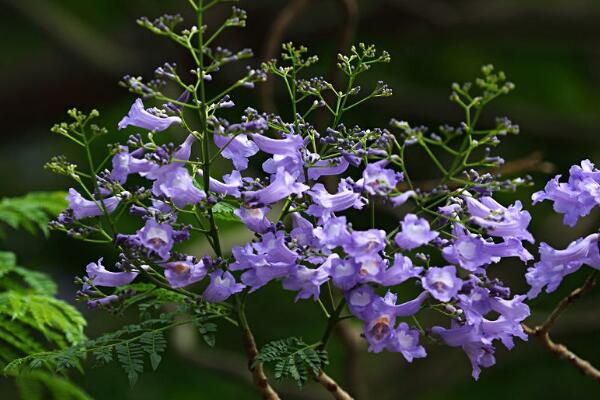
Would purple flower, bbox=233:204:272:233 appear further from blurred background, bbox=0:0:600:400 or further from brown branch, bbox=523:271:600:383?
blurred background, bbox=0:0:600:400

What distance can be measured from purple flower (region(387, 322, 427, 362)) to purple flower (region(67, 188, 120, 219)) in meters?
0.60

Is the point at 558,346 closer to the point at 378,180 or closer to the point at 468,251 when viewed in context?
the point at 468,251

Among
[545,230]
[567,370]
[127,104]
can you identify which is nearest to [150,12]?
[127,104]

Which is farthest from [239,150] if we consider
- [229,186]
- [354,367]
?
[354,367]

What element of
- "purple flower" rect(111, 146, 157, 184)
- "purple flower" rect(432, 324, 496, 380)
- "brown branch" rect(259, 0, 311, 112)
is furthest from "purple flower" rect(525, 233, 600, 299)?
"brown branch" rect(259, 0, 311, 112)

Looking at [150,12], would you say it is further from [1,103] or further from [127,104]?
[1,103]

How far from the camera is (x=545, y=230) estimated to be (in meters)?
6.52

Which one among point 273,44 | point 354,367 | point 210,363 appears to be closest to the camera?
point 273,44

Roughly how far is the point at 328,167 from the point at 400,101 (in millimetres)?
4948

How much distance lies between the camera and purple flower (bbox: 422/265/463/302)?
1.64 meters

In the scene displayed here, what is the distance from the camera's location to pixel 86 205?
75.3 inches

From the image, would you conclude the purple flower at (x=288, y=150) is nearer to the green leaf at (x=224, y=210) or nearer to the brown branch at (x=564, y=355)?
the green leaf at (x=224, y=210)

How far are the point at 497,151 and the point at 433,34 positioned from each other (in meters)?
1.09

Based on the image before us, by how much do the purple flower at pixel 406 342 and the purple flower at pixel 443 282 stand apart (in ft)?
0.44
